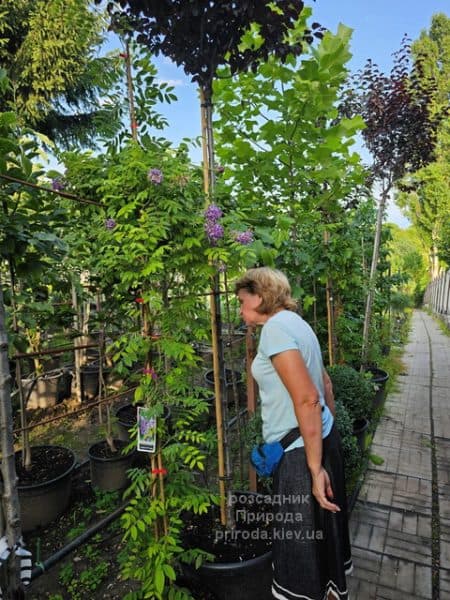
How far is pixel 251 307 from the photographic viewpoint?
1.68m

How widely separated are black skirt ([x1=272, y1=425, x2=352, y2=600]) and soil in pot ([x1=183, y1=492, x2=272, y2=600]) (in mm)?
227

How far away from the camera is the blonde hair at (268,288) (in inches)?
64.0

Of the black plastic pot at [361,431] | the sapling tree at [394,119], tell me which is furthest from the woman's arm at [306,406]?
the sapling tree at [394,119]

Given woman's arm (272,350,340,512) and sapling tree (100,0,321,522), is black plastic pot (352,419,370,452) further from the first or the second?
sapling tree (100,0,321,522)

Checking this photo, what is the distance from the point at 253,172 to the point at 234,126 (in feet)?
1.00

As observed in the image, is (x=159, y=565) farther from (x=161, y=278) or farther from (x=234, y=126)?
(x=234, y=126)

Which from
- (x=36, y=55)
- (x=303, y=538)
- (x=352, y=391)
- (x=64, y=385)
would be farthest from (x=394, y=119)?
(x=36, y=55)

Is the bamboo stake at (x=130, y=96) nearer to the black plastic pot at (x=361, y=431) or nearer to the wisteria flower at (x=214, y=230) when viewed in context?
the wisteria flower at (x=214, y=230)

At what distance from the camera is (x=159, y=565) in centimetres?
157

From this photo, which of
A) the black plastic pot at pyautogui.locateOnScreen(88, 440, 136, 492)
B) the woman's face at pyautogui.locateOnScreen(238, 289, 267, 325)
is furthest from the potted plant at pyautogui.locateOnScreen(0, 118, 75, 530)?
the woman's face at pyautogui.locateOnScreen(238, 289, 267, 325)

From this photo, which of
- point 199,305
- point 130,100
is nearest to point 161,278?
point 199,305

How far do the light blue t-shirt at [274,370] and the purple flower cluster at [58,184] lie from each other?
1.03 meters

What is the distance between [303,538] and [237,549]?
21.1 inches

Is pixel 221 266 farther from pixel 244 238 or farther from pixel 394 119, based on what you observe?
pixel 394 119
